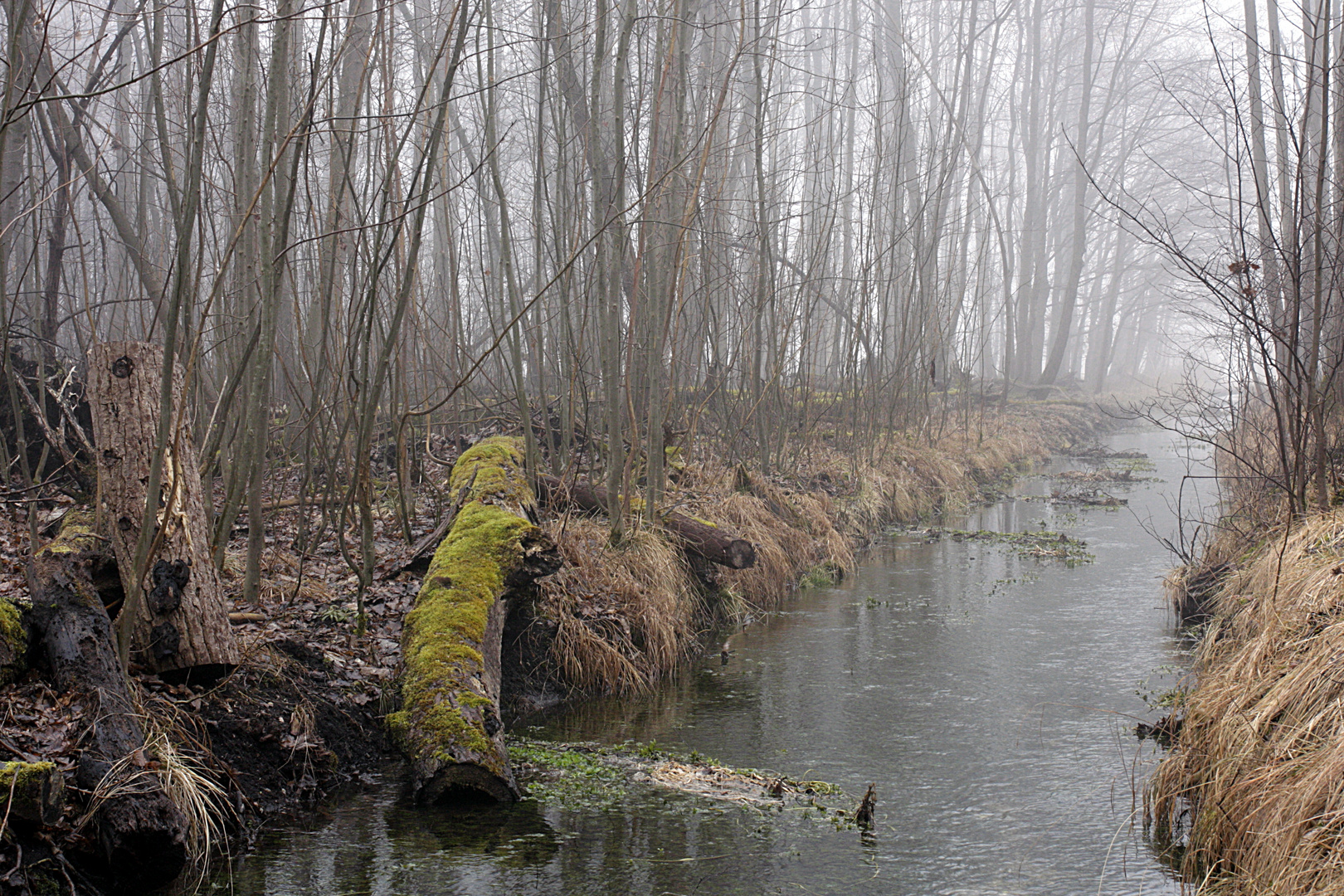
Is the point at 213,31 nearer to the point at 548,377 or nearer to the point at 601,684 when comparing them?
the point at 601,684

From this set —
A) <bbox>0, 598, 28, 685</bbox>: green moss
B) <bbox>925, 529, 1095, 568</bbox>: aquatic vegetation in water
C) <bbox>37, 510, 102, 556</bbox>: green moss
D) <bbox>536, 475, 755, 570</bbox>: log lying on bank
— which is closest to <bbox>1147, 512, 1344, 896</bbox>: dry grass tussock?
<bbox>536, 475, 755, 570</bbox>: log lying on bank

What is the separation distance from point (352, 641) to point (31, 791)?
2426mm

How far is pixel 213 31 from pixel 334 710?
2944 millimetres

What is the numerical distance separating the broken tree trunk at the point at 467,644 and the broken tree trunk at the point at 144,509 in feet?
3.11

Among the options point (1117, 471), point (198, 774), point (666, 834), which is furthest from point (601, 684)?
point (1117, 471)

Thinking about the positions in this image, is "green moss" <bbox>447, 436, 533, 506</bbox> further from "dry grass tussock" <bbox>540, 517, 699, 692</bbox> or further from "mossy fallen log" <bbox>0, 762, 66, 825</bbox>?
"mossy fallen log" <bbox>0, 762, 66, 825</bbox>

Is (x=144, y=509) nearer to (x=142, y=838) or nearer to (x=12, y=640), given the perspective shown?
(x=12, y=640)

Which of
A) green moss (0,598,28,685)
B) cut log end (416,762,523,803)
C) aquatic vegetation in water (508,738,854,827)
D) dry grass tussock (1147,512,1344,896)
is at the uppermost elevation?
green moss (0,598,28,685)

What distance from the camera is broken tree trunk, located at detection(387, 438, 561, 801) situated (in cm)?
416

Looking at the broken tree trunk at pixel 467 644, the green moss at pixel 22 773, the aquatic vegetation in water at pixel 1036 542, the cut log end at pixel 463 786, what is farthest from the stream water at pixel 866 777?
the aquatic vegetation in water at pixel 1036 542

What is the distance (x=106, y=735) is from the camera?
10.9 ft

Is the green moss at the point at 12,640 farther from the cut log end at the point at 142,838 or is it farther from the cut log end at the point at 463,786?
the cut log end at the point at 463,786

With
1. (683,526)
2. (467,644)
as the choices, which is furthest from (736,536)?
(467,644)

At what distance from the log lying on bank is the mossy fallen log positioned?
4345mm
